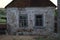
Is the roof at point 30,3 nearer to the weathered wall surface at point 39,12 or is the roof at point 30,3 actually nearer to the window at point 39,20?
the weathered wall surface at point 39,12

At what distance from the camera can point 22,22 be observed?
20.2 m

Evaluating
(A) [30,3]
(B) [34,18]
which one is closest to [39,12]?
(B) [34,18]

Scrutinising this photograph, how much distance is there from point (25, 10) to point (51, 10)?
9.08 feet

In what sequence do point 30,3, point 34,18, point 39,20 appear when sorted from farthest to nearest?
point 30,3, point 34,18, point 39,20

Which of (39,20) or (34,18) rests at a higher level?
(34,18)

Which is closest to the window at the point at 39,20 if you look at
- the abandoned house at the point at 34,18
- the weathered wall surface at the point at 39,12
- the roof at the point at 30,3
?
the abandoned house at the point at 34,18

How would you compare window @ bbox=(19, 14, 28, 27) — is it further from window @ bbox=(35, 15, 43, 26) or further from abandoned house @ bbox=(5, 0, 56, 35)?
window @ bbox=(35, 15, 43, 26)

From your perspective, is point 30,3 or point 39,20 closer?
point 39,20

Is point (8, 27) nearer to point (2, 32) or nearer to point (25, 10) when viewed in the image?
point (2, 32)

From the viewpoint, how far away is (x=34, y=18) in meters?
20.2

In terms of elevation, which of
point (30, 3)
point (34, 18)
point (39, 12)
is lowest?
point (34, 18)

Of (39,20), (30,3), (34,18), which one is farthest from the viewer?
(30,3)

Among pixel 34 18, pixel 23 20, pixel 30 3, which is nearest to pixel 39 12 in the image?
pixel 34 18

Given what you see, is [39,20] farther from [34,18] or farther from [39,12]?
[39,12]
